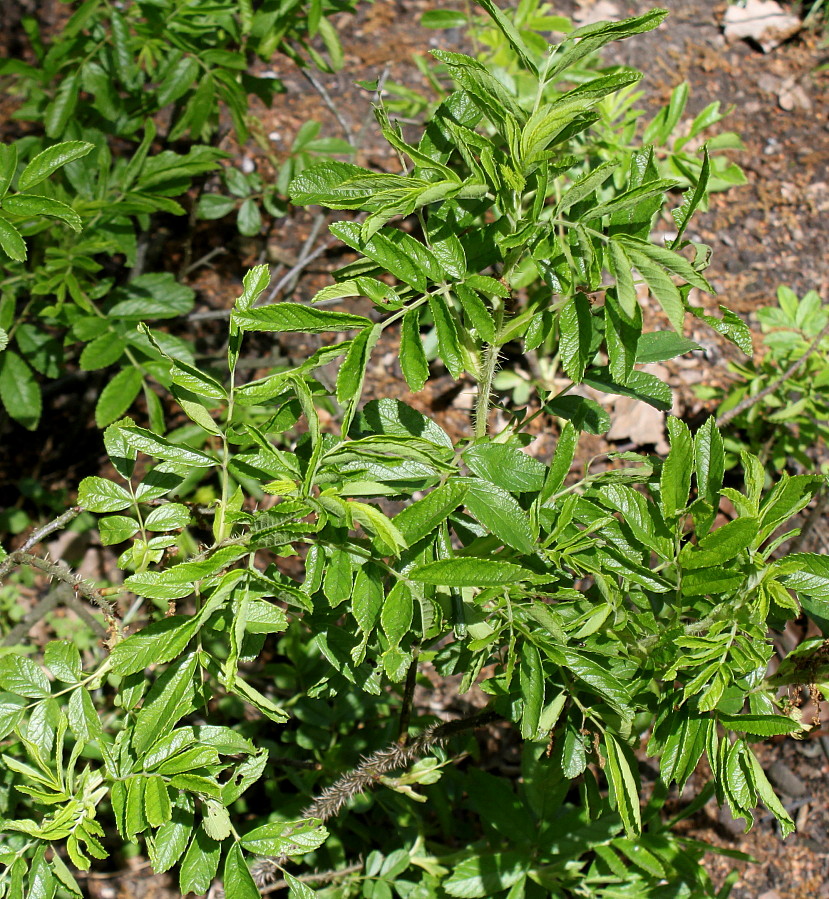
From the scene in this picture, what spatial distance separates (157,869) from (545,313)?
41.2 inches

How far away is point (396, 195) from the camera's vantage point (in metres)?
1.12

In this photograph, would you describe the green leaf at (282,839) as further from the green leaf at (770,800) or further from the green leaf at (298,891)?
the green leaf at (770,800)

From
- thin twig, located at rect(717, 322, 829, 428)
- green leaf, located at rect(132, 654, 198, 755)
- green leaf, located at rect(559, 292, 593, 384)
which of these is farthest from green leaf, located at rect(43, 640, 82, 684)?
thin twig, located at rect(717, 322, 829, 428)

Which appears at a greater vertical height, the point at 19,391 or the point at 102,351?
the point at 102,351

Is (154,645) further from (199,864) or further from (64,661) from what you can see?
(199,864)

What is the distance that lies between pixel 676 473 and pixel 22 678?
118 centimetres

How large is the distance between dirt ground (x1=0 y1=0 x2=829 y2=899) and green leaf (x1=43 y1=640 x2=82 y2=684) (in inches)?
54.7

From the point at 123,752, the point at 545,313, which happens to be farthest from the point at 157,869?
the point at 545,313

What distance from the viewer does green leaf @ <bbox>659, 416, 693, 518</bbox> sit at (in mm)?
1284

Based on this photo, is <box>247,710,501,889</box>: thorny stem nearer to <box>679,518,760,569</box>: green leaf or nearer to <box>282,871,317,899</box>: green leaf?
<box>282,871,317,899</box>: green leaf

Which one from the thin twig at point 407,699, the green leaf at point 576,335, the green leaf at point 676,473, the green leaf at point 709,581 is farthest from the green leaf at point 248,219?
the green leaf at point 709,581

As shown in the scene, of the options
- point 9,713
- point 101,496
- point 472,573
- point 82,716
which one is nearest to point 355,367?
point 472,573

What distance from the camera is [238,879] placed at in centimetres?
139

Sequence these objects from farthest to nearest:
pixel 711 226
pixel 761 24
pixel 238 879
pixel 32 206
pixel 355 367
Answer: pixel 761 24 < pixel 711 226 < pixel 32 206 < pixel 238 879 < pixel 355 367
